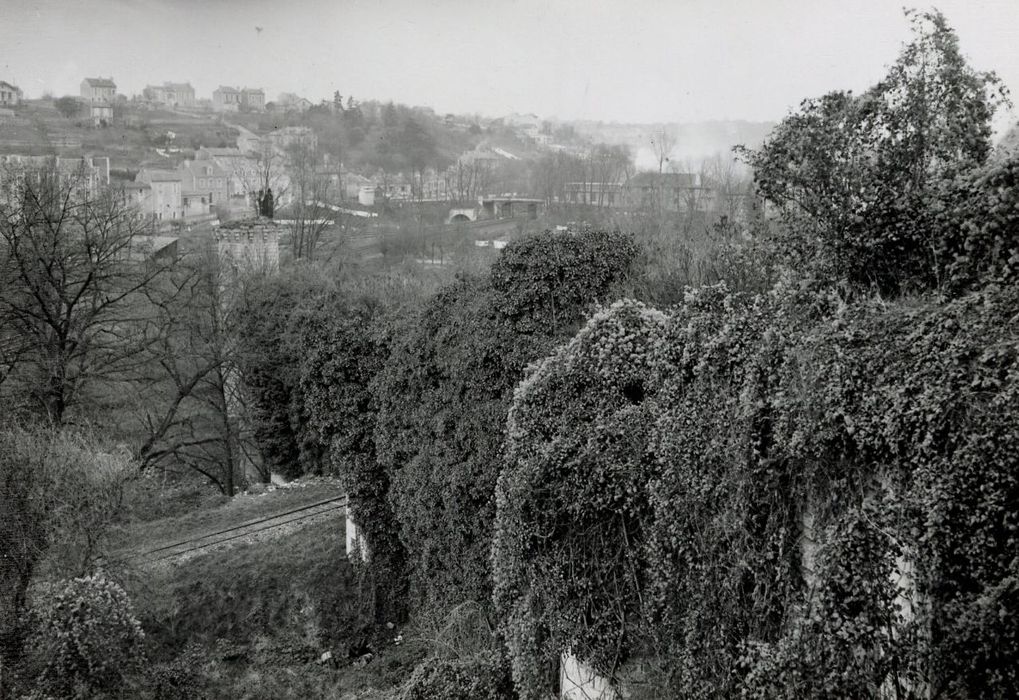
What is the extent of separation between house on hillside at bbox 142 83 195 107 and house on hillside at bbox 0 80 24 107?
1741 centimetres

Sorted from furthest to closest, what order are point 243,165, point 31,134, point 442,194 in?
1. point 442,194
2. point 243,165
3. point 31,134

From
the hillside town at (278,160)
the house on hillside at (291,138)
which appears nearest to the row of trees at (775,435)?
the hillside town at (278,160)

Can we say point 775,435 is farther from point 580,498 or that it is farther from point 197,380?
point 197,380

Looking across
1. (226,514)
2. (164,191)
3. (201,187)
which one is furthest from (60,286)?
(201,187)

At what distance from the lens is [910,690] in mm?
6297

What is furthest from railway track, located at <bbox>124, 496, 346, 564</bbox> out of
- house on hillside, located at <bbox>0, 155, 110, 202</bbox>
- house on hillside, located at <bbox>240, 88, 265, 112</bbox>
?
house on hillside, located at <bbox>240, 88, 265, 112</bbox>

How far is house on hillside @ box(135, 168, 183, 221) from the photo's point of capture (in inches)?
1639

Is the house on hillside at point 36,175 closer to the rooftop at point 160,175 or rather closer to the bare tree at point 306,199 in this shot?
the bare tree at point 306,199

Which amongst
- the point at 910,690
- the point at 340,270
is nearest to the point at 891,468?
the point at 910,690

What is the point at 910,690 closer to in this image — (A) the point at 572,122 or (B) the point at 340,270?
(B) the point at 340,270

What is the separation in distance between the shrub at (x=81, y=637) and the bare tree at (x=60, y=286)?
23.6ft

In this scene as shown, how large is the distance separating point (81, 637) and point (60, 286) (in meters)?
11.3

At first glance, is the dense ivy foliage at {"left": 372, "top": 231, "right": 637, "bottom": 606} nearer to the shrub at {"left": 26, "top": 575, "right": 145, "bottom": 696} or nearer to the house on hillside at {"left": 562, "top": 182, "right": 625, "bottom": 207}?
the shrub at {"left": 26, "top": 575, "right": 145, "bottom": 696}

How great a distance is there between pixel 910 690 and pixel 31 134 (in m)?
33.7
